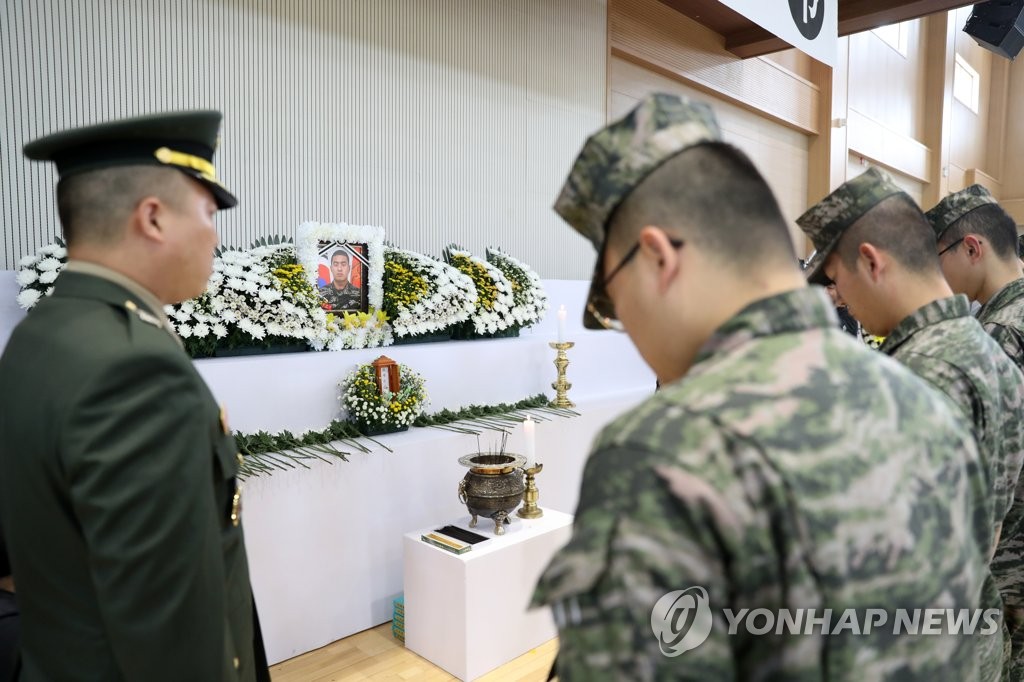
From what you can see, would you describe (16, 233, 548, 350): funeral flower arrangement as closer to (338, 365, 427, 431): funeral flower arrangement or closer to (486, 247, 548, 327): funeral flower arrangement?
(486, 247, 548, 327): funeral flower arrangement

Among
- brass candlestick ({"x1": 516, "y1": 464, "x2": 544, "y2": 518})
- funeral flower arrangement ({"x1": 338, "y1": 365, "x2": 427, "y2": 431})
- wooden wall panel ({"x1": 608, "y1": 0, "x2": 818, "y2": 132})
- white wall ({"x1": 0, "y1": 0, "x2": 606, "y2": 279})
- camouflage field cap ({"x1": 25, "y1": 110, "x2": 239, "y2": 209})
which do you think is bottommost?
brass candlestick ({"x1": 516, "y1": 464, "x2": 544, "y2": 518})

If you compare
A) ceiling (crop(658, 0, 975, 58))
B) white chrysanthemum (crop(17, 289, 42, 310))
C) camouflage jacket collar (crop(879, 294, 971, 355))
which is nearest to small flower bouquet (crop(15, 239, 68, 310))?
white chrysanthemum (crop(17, 289, 42, 310))

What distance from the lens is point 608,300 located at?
92 centimetres

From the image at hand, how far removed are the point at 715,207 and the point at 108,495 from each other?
0.99m

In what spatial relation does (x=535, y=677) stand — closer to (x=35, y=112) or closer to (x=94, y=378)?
(x=94, y=378)

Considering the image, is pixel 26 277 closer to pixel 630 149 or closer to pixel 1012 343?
pixel 630 149

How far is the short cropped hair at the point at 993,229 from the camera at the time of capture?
7.64 feet

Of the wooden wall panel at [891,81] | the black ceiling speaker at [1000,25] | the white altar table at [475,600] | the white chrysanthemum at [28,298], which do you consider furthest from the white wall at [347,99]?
the wooden wall panel at [891,81]

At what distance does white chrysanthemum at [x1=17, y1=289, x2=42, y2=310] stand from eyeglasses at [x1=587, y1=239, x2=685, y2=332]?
2358 mm

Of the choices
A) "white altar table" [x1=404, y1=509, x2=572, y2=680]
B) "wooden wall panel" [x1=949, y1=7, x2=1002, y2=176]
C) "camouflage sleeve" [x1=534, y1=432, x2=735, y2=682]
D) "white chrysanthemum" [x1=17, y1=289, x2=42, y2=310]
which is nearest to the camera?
"camouflage sleeve" [x1=534, y1=432, x2=735, y2=682]

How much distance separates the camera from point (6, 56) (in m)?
2.82

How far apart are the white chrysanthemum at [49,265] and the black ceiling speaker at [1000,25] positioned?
7.94 m

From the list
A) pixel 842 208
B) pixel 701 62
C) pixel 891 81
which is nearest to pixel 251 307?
pixel 842 208

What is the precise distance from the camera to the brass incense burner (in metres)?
2.85
